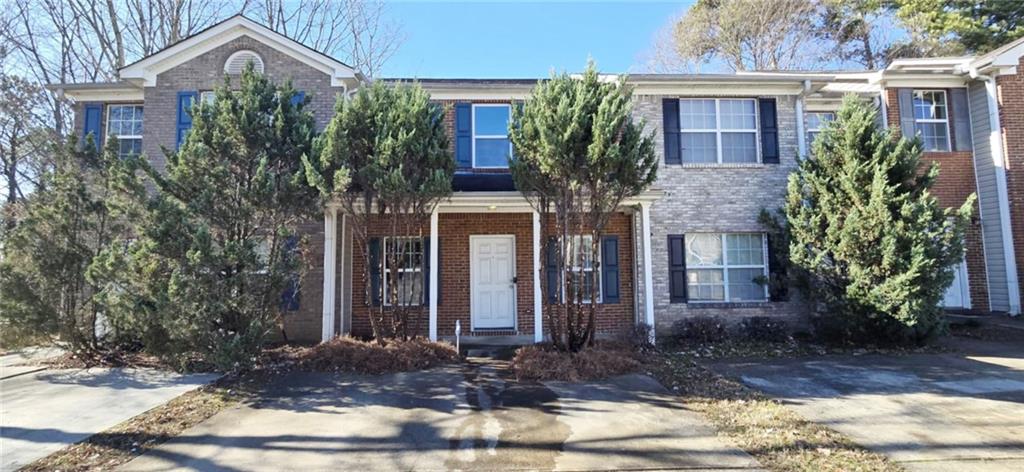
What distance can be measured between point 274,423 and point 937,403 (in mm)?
7617

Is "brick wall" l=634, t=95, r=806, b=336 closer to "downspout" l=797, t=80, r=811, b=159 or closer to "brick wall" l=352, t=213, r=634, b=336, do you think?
"downspout" l=797, t=80, r=811, b=159

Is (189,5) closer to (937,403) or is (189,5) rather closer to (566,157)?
(566,157)

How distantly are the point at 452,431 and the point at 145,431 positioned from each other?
3183mm

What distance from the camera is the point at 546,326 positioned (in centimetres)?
976

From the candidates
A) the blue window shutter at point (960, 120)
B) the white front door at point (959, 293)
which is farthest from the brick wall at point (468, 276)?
the blue window shutter at point (960, 120)

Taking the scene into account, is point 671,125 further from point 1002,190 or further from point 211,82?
point 211,82

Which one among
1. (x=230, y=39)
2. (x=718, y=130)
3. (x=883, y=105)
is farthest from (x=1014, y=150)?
(x=230, y=39)

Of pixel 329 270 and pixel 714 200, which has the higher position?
pixel 714 200

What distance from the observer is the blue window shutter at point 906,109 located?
11.5 m

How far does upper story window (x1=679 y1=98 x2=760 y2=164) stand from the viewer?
412 inches

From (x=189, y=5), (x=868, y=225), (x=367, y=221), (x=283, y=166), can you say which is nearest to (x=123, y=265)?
(x=283, y=166)

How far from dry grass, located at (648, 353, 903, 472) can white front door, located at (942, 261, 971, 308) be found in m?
9.14

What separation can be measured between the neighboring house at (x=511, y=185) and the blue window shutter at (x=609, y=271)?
0.08 ft

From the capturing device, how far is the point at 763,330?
9.49 metres
